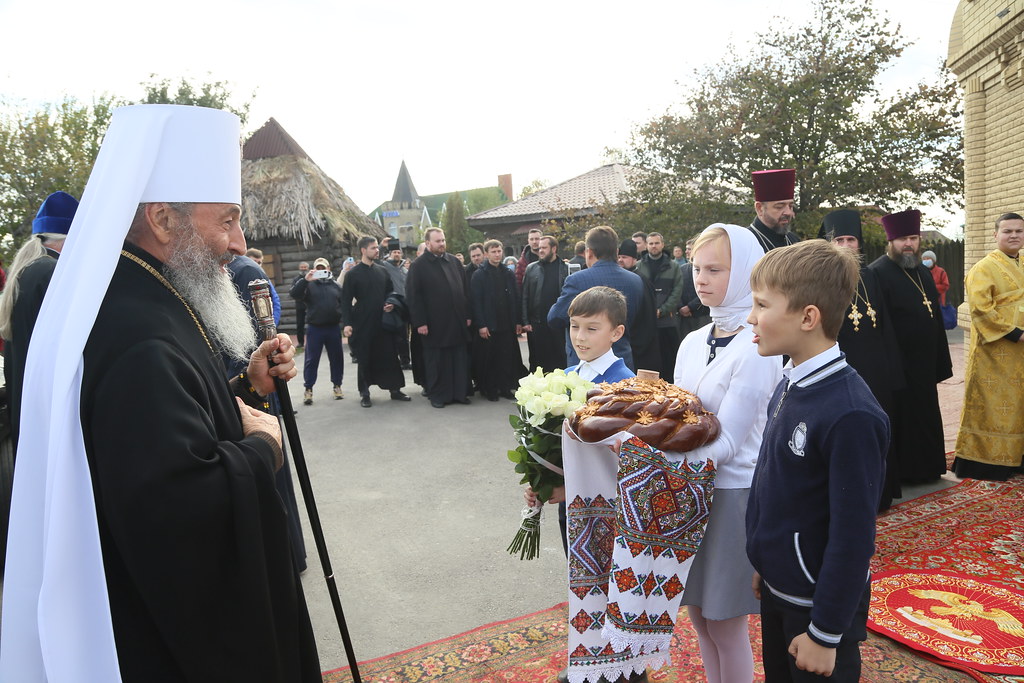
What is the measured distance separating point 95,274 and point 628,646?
200 centimetres

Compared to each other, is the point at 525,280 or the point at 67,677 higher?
the point at 525,280

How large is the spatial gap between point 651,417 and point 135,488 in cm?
149

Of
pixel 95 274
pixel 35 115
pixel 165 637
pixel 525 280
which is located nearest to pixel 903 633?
pixel 165 637

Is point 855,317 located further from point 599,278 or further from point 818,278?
point 818,278

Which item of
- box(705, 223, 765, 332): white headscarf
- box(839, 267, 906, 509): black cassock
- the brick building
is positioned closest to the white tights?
box(705, 223, 765, 332): white headscarf

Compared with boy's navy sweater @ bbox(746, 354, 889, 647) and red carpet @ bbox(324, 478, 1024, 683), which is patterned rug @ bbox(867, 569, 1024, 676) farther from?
boy's navy sweater @ bbox(746, 354, 889, 647)

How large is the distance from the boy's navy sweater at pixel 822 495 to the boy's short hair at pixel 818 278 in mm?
150

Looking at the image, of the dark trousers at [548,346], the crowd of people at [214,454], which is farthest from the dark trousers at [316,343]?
the crowd of people at [214,454]

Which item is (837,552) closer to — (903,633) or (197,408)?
(197,408)

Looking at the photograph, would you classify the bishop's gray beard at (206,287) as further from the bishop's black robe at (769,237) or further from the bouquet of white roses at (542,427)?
the bishop's black robe at (769,237)

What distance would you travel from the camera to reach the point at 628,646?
2303 mm

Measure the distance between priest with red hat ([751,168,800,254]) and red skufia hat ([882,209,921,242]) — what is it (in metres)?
1.85

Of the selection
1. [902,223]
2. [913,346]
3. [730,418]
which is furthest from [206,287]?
[913,346]

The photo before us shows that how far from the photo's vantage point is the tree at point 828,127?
17.4 metres
